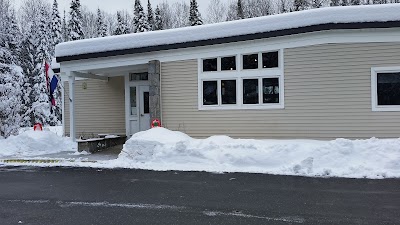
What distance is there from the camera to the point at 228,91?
1302 cm

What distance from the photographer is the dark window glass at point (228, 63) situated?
12930 millimetres

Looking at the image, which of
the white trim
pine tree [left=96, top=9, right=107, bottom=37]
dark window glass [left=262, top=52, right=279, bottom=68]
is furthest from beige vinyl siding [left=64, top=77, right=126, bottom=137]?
pine tree [left=96, top=9, right=107, bottom=37]

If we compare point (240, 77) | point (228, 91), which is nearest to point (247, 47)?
point (240, 77)

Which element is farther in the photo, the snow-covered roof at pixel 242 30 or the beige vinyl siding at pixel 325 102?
the beige vinyl siding at pixel 325 102

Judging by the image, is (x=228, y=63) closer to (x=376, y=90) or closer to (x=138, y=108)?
(x=376, y=90)

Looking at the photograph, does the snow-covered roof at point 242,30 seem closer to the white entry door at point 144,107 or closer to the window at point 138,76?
the window at point 138,76

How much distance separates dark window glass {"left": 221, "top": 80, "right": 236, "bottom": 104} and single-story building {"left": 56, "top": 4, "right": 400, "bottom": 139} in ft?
0.11

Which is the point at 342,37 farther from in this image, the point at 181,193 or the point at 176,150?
the point at 181,193

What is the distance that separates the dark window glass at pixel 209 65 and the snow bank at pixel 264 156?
267 cm

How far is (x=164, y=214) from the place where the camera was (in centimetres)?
608

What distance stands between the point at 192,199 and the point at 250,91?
20.8 ft

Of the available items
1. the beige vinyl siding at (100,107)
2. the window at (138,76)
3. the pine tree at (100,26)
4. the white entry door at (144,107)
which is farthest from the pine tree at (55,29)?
the white entry door at (144,107)

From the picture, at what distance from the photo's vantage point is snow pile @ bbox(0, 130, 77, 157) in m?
14.7

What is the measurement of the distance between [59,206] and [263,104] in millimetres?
7529
